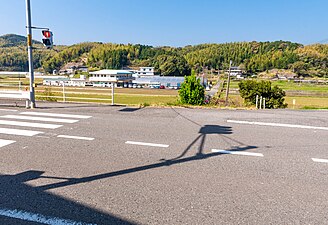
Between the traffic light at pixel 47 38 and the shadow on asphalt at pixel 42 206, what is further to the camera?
the traffic light at pixel 47 38

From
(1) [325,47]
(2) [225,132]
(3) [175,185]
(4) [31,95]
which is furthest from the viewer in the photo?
(1) [325,47]

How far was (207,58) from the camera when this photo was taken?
145 metres

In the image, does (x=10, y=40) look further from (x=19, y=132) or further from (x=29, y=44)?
(x=19, y=132)

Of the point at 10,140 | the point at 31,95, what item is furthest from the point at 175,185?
the point at 31,95

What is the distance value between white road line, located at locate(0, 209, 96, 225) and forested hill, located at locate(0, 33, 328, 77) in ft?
400

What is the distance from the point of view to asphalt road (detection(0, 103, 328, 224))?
2.75m

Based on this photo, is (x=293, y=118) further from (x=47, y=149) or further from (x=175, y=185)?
(x=47, y=149)

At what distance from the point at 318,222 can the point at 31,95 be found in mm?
10632

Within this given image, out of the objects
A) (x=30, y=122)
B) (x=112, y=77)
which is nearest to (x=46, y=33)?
(x=30, y=122)

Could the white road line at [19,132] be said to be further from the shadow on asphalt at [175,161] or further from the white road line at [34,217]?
the white road line at [34,217]

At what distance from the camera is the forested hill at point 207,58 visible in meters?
128

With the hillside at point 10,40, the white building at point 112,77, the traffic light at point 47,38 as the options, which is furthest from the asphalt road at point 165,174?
the hillside at point 10,40

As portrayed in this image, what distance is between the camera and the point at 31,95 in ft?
32.3

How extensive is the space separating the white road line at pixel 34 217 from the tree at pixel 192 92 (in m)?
9.73
